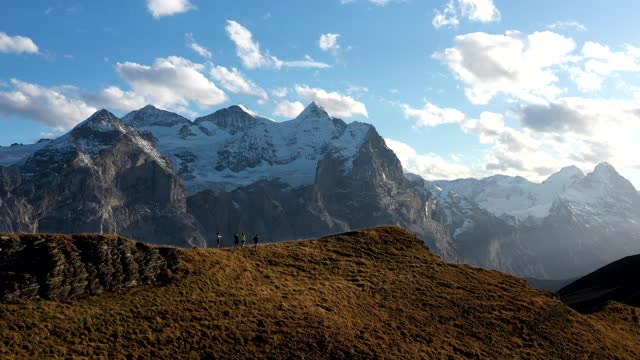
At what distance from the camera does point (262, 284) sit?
52.0 meters

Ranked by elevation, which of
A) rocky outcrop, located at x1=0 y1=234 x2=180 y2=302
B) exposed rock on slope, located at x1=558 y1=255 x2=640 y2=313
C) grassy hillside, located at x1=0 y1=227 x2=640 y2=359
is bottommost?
exposed rock on slope, located at x1=558 y1=255 x2=640 y2=313

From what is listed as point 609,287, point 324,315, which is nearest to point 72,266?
point 324,315

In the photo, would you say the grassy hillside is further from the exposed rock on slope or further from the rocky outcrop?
the exposed rock on slope

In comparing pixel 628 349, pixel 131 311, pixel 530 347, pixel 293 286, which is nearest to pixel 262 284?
pixel 293 286

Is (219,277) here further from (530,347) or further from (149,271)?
(530,347)

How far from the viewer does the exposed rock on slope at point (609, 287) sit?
8844cm

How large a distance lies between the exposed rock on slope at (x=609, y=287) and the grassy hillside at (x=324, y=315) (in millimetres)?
17023

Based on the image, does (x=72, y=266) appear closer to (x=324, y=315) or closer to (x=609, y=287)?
(x=324, y=315)

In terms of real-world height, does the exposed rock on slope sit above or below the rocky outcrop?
below

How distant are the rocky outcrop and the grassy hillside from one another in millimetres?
1132

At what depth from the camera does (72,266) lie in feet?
139

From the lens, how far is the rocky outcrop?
39500 millimetres

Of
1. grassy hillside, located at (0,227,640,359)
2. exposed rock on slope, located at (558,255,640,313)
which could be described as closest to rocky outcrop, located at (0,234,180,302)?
grassy hillside, located at (0,227,640,359)

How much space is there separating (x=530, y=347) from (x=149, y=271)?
34569mm
